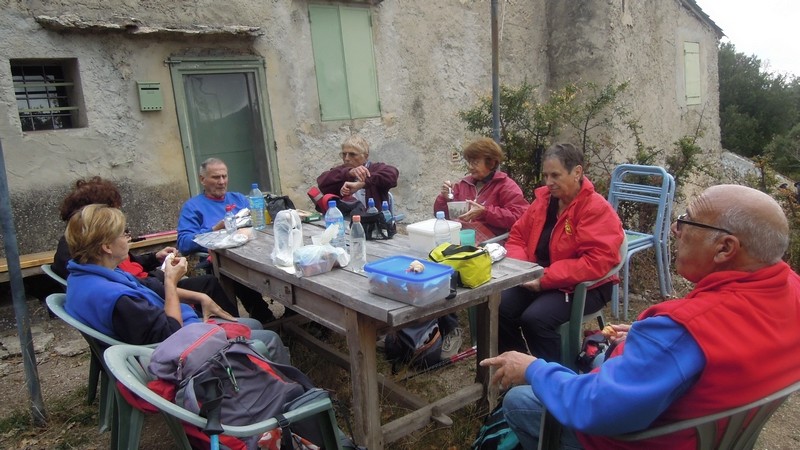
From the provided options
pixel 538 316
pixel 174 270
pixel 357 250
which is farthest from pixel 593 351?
pixel 174 270

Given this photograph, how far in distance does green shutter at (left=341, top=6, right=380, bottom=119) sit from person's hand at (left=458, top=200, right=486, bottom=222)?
3.44 metres

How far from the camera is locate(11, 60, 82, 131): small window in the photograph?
15.5ft

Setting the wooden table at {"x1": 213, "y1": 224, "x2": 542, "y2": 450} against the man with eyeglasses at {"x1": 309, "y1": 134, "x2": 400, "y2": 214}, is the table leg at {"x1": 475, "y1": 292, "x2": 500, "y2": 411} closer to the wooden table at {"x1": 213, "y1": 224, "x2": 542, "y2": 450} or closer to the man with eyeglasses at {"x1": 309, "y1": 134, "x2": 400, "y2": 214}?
the wooden table at {"x1": 213, "y1": 224, "x2": 542, "y2": 450}

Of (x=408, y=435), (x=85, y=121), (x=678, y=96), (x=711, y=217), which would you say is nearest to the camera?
(x=711, y=217)

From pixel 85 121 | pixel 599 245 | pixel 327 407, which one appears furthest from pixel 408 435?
pixel 85 121

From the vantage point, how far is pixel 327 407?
1.97 meters

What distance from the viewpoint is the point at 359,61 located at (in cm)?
664

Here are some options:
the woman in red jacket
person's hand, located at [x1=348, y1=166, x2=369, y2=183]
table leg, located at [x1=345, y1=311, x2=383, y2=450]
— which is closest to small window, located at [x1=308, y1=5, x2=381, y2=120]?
person's hand, located at [x1=348, y1=166, x2=369, y2=183]

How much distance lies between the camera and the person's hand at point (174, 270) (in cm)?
264

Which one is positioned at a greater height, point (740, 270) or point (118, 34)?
point (118, 34)

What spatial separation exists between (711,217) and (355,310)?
4.25ft

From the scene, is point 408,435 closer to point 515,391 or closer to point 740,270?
point 515,391

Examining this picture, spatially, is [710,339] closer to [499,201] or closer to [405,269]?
[405,269]

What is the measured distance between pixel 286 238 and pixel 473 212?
132 centimetres
